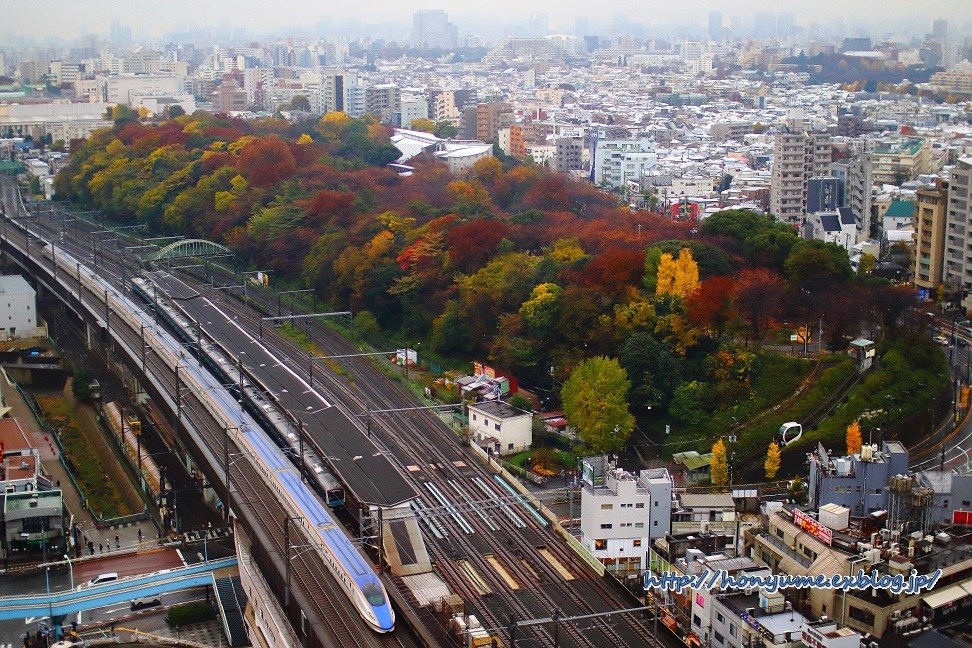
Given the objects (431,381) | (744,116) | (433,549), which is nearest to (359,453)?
(433,549)

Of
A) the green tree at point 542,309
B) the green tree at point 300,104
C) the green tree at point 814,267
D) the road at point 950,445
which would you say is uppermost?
the green tree at point 300,104

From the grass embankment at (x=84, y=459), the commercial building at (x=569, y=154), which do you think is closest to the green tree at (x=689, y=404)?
the grass embankment at (x=84, y=459)

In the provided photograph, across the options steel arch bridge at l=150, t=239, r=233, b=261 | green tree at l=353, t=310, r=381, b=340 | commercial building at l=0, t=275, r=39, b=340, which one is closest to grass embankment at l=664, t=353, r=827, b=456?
green tree at l=353, t=310, r=381, b=340

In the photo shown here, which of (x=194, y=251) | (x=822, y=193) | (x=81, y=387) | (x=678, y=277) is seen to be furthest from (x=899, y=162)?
(x=81, y=387)

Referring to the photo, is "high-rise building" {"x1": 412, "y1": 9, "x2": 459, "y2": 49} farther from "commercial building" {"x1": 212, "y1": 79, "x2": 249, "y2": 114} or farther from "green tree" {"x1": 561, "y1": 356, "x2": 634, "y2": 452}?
"green tree" {"x1": 561, "y1": 356, "x2": 634, "y2": 452}

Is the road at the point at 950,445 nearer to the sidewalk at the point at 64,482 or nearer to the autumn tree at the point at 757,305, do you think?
the autumn tree at the point at 757,305

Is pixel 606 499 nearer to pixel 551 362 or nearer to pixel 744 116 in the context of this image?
pixel 551 362
